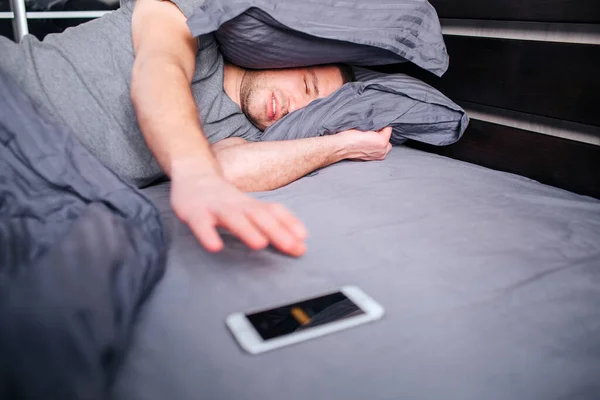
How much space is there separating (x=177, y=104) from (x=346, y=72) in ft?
2.22

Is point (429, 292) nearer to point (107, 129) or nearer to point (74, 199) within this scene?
point (74, 199)

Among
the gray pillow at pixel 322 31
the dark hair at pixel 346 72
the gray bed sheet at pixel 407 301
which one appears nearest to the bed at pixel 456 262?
the gray bed sheet at pixel 407 301

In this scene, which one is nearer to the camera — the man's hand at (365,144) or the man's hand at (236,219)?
the man's hand at (236,219)

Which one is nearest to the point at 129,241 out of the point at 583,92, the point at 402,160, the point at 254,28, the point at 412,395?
the point at 412,395

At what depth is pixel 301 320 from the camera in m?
0.56

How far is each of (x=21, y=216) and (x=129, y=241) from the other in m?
0.22

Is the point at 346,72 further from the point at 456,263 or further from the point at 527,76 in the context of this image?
the point at 456,263

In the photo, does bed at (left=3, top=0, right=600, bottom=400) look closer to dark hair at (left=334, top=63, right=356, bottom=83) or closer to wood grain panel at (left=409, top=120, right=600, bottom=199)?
wood grain panel at (left=409, top=120, right=600, bottom=199)

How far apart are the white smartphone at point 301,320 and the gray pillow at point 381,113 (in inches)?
27.3

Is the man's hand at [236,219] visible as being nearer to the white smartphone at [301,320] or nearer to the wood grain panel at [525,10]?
the white smartphone at [301,320]

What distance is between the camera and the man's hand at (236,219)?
22.2 inches

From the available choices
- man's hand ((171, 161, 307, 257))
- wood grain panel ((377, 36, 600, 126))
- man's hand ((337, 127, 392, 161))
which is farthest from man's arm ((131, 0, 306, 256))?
wood grain panel ((377, 36, 600, 126))

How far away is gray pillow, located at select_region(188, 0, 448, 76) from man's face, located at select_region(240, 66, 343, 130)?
41 mm

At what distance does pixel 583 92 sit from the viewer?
1005 millimetres
